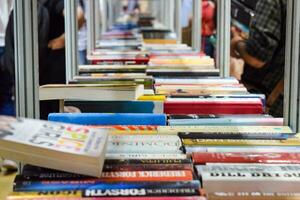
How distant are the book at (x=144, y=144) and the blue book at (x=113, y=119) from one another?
146 millimetres

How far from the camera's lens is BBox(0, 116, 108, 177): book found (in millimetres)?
858

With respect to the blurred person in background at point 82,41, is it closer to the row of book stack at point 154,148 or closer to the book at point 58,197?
the row of book stack at point 154,148

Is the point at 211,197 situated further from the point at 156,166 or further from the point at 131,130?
the point at 131,130

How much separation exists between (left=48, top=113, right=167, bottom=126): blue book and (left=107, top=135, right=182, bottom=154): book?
0.48 ft

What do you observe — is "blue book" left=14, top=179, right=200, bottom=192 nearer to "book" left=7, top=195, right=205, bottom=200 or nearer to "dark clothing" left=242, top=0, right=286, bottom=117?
"book" left=7, top=195, right=205, bottom=200

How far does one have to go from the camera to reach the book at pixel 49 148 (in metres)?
0.86

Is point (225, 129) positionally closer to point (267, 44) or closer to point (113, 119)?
point (113, 119)

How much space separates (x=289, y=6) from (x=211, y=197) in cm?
57

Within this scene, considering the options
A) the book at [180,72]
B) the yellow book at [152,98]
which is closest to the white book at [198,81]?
the book at [180,72]

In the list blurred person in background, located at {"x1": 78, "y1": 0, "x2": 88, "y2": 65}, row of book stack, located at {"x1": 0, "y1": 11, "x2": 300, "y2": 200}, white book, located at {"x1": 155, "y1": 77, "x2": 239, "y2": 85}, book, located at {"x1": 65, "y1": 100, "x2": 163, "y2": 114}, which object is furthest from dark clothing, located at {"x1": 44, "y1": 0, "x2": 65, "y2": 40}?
book, located at {"x1": 65, "y1": 100, "x2": 163, "y2": 114}

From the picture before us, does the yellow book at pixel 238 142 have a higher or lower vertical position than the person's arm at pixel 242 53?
lower

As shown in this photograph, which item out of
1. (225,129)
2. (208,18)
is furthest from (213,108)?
(208,18)

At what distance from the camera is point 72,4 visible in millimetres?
2391

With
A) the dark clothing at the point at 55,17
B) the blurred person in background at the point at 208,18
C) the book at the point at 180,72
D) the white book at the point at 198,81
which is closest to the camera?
the white book at the point at 198,81
